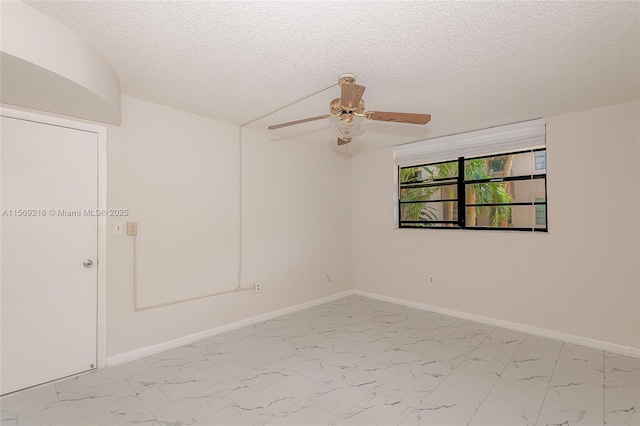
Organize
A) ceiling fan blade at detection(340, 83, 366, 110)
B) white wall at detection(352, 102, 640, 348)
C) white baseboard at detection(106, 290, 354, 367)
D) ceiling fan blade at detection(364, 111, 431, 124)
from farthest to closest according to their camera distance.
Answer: white wall at detection(352, 102, 640, 348), white baseboard at detection(106, 290, 354, 367), ceiling fan blade at detection(364, 111, 431, 124), ceiling fan blade at detection(340, 83, 366, 110)

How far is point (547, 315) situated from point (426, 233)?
5.16 feet

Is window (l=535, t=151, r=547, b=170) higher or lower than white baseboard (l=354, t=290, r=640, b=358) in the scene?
higher

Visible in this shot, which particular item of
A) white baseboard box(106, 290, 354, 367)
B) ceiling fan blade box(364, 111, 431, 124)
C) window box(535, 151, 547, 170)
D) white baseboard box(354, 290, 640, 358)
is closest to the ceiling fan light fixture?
ceiling fan blade box(364, 111, 431, 124)

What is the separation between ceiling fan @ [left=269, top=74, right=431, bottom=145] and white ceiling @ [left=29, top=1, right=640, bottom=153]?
10.9 inches

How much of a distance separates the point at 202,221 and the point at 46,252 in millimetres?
1253

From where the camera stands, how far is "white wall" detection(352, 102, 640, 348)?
9.19 feet

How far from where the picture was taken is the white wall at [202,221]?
2.72 m

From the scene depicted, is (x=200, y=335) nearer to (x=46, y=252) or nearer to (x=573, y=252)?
(x=46, y=252)

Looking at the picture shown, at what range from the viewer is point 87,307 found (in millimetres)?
2512

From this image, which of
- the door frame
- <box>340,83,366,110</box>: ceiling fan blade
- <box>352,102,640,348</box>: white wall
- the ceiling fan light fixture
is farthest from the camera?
Answer: <box>352,102,640,348</box>: white wall

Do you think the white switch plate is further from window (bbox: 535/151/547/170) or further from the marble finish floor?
window (bbox: 535/151/547/170)

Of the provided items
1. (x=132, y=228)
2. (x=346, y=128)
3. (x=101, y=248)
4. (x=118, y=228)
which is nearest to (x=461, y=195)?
(x=346, y=128)

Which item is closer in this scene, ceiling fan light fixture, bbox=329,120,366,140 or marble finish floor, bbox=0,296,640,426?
marble finish floor, bbox=0,296,640,426

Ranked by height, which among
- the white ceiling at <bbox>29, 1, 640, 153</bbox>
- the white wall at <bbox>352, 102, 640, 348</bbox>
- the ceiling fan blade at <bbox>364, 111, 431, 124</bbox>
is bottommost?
the white wall at <bbox>352, 102, 640, 348</bbox>
